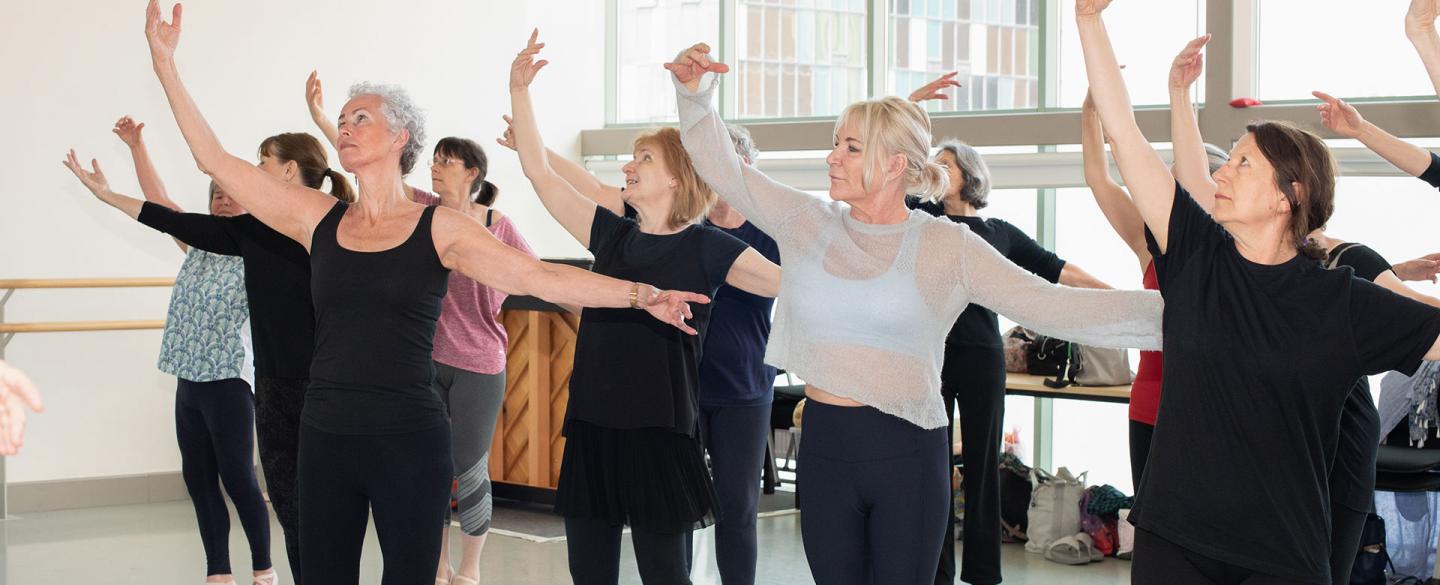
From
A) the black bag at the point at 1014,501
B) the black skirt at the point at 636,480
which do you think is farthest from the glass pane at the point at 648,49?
the black skirt at the point at 636,480

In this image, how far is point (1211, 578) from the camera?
7.61 ft

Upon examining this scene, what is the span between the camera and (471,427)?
4555mm

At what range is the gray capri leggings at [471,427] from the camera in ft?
14.8

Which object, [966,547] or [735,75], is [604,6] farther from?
[966,547]

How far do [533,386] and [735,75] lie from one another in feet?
9.60

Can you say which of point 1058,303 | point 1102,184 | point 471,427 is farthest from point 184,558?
point 1058,303

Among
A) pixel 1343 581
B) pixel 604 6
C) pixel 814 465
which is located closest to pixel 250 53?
pixel 604 6

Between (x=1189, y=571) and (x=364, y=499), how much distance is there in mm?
1633

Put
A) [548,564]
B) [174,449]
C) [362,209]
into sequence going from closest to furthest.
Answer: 1. [362,209]
2. [548,564]
3. [174,449]

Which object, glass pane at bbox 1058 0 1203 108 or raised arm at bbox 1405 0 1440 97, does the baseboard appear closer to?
glass pane at bbox 1058 0 1203 108

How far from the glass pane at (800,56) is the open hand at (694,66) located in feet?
16.9

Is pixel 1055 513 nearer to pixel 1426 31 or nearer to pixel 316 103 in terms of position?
pixel 1426 31

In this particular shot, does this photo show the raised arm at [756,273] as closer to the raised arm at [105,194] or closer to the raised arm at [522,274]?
the raised arm at [522,274]

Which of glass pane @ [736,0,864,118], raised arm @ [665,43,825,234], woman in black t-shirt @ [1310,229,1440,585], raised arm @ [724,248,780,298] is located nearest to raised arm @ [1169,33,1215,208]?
woman in black t-shirt @ [1310,229,1440,585]
